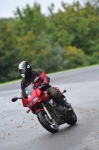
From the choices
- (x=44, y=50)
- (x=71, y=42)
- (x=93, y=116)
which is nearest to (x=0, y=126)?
(x=93, y=116)

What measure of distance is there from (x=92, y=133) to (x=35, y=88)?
164 centimetres

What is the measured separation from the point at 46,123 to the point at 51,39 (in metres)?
72.5

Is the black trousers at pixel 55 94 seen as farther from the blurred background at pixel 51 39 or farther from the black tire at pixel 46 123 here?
the blurred background at pixel 51 39

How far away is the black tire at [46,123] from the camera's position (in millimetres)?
9828

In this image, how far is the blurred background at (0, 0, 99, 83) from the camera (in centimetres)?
6669

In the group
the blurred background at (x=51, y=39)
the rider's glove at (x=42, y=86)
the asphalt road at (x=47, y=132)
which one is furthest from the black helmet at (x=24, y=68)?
the blurred background at (x=51, y=39)

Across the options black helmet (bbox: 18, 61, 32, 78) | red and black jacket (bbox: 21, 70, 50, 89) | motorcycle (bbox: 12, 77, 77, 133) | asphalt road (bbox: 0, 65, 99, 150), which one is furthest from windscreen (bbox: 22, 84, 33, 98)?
asphalt road (bbox: 0, 65, 99, 150)

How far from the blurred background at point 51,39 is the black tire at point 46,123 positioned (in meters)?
52.1

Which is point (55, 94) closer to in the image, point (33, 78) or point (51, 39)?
point (33, 78)

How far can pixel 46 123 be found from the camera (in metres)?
9.84

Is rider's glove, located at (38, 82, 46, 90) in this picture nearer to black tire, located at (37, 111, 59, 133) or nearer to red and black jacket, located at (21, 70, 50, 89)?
red and black jacket, located at (21, 70, 50, 89)

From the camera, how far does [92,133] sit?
9.35m

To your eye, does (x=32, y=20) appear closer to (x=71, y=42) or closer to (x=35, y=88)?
(x=71, y=42)

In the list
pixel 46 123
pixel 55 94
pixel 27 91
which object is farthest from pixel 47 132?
pixel 27 91
